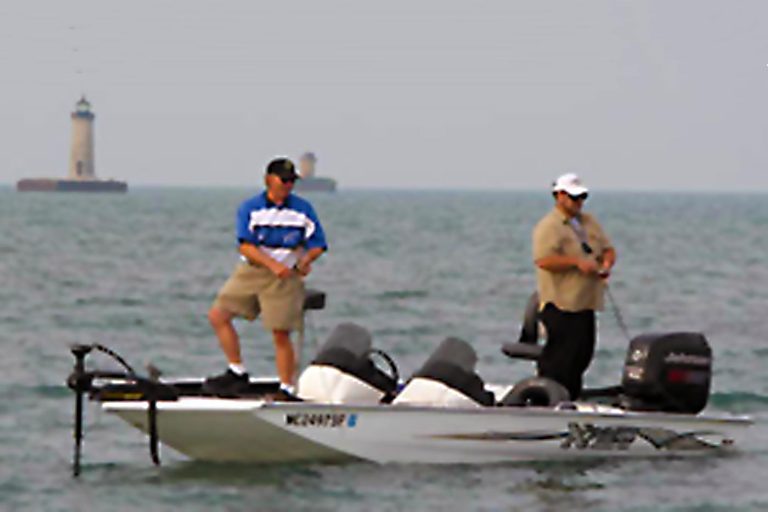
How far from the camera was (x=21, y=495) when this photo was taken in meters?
14.8

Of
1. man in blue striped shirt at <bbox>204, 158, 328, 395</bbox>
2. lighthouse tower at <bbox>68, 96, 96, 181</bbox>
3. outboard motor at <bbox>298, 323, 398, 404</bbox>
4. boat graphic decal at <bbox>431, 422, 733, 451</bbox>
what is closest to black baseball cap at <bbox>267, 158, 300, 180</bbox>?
man in blue striped shirt at <bbox>204, 158, 328, 395</bbox>

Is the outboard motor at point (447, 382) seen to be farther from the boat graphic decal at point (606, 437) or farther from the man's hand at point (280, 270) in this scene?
the man's hand at point (280, 270)

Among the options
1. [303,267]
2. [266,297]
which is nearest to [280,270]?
[303,267]

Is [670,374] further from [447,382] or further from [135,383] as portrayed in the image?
[135,383]

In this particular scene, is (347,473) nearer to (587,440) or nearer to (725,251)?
(587,440)

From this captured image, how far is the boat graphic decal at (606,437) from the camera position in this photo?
48.5 feet

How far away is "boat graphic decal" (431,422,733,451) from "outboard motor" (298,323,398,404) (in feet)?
2.26

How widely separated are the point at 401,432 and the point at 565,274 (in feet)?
5.35

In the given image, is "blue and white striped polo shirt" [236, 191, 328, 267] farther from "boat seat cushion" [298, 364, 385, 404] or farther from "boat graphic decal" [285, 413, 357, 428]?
"boat graphic decal" [285, 413, 357, 428]

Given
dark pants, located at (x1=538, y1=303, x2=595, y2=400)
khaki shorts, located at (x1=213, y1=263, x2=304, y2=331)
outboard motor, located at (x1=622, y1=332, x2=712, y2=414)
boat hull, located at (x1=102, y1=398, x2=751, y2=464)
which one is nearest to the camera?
boat hull, located at (x1=102, y1=398, x2=751, y2=464)

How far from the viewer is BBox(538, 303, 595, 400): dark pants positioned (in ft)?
49.3

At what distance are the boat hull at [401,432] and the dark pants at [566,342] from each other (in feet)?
1.22

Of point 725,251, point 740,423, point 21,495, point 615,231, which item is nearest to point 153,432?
point 21,495

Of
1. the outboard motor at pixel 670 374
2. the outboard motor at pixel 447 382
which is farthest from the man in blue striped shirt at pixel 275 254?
the outboard motor at pixel 670 374
